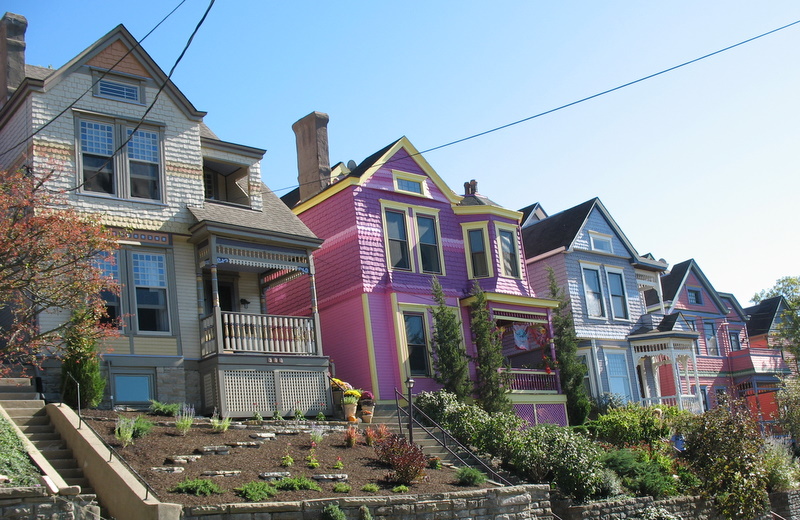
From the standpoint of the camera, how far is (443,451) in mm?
19328

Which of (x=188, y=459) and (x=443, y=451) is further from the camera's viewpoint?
(x=443, y=451)

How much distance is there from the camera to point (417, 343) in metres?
25.0

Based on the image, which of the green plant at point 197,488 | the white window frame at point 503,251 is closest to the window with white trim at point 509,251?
the white window frame at point 503,251

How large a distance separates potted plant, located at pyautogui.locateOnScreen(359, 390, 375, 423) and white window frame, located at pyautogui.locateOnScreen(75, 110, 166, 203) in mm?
6824

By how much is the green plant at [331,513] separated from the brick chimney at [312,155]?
15260 millimetres

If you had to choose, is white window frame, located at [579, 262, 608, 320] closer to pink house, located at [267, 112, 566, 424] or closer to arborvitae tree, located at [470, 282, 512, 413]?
pink house, located at [267, 112, 566, 424]

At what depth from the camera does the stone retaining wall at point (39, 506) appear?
1134 cm

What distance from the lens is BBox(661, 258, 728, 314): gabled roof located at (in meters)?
39.0

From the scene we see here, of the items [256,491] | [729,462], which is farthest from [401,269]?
[256,491]

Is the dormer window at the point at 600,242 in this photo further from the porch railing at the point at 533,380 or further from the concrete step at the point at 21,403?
the concrete step at the point at 21,403

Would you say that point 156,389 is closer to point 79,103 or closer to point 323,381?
point 323,381

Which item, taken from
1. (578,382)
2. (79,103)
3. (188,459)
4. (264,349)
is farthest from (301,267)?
(578,382)

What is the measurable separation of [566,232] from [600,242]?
166 centimetres

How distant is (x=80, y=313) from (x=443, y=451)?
27.2ft
